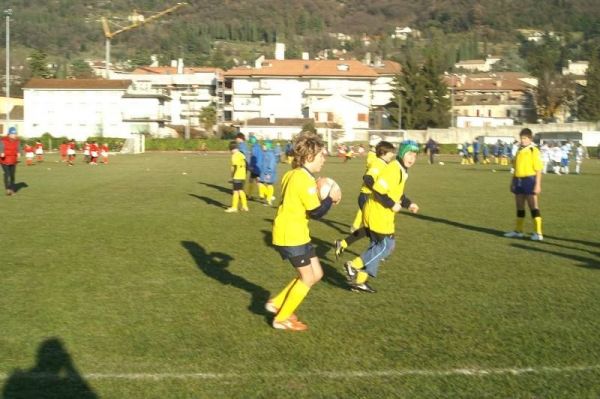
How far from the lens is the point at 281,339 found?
6566mm

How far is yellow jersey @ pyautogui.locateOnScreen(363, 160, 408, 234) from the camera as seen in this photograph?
328 inches

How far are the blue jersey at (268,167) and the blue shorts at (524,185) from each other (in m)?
7.66

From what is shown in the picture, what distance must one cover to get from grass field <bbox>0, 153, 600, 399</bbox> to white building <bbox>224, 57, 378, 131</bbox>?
9378 centimetres

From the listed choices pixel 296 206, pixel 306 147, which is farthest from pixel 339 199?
pixel 306 147

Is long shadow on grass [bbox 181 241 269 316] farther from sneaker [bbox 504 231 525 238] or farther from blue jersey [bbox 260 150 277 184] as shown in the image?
blue jersey [bbox 260 150 277 184]

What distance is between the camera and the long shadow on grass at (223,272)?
316 inches

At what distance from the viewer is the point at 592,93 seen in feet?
328

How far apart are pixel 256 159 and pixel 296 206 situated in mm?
12913

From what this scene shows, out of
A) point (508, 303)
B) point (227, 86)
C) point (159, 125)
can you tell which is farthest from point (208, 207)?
point (227, 86)

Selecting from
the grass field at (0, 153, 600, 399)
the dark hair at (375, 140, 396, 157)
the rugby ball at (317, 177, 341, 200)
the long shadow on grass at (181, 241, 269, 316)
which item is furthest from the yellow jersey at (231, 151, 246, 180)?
the rugby ball at (317, 177, 341, 200)

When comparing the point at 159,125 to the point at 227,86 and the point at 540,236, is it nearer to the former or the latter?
the point at 227,86

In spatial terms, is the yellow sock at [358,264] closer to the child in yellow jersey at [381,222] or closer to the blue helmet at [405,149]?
the child in yellow jersey at [381,222]

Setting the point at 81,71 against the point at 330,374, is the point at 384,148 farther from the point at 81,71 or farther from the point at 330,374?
the point at 81,71

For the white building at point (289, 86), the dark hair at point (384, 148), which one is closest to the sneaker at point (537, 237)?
the dark hair at point (384, 148)
